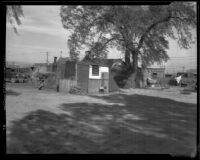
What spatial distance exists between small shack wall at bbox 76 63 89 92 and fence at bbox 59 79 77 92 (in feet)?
1.79

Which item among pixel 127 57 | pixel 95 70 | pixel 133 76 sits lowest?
Result: pixel 133 76

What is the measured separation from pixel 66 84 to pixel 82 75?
1.76m

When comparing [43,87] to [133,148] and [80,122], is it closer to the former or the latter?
[80,122]

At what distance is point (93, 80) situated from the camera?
69.7 ft

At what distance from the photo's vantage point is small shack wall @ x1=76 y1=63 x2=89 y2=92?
2045 cm

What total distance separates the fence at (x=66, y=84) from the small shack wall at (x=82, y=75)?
544 millimetres

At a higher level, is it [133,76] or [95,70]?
[95,70]

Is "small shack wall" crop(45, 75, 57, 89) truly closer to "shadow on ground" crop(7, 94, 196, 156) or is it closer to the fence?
Result: the fence

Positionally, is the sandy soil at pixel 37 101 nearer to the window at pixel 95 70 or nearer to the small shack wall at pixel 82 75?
the small shack wall at pixel 82 75

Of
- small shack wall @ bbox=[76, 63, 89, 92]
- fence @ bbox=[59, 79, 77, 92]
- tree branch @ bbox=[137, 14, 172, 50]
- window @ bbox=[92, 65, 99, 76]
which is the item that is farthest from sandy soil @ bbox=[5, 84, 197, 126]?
tree branch @ bbox=[137, 14, 172, 50]

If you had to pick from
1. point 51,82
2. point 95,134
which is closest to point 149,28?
point 51,82

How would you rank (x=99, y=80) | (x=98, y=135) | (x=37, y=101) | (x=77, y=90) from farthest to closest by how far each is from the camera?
(x=99, y=80) → (x=77, y=90) → (x=37, y=101) → (x=98, y=135)

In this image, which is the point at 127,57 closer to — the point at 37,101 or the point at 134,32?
the point at 134,32

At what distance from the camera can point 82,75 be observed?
67.7 feet
